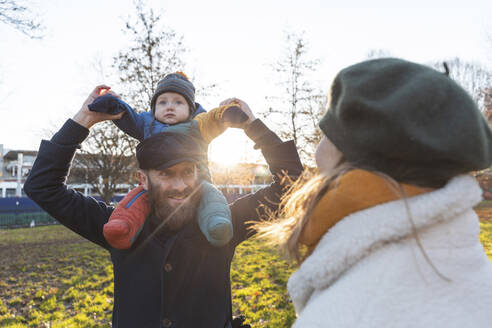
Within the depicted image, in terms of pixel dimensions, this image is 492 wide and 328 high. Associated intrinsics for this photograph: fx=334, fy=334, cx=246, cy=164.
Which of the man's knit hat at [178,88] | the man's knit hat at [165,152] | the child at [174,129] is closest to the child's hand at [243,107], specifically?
the child at [174,129]

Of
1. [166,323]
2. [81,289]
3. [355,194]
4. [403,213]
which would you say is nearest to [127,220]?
[166,323]

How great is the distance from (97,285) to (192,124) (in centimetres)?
596

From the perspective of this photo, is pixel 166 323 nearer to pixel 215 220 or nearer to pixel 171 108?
pixel 215 220

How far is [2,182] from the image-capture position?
50.2 meters

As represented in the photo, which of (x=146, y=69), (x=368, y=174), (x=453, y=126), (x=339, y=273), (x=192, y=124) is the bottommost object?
(x=339, y=273)

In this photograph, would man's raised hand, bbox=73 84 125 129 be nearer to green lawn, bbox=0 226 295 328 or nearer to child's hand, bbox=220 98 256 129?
child's hand, bbox=220 98 256 129

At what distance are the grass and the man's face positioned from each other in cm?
120

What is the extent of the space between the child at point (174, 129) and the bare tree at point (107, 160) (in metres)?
12.0

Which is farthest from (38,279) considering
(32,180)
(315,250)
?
(315,250)

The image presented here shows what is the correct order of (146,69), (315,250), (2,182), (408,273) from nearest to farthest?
1. (408,273)
2. (315,250)
3. (146,69)
4. (2,182)

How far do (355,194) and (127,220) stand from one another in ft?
4.73

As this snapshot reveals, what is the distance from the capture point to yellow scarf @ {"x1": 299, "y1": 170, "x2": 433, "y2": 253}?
96 centimetres

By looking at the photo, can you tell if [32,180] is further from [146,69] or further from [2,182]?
[2,182]

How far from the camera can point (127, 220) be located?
1963mm
